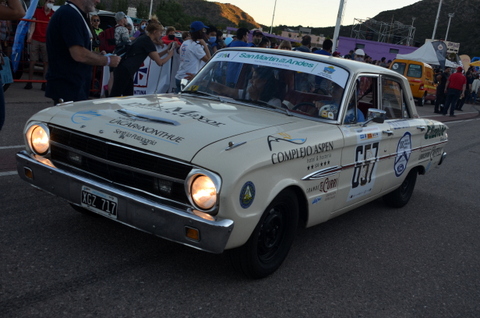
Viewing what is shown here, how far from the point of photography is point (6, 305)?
9.36 ft

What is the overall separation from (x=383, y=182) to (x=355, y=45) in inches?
1922

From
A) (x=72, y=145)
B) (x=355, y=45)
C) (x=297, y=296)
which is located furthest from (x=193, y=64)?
(x=355, y=45)

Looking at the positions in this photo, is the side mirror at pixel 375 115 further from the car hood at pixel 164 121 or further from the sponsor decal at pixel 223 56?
the sponsor decal at pixel 223 56

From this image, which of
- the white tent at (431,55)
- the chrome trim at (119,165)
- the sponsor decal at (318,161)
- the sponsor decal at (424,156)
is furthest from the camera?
the white tent at (431,55)

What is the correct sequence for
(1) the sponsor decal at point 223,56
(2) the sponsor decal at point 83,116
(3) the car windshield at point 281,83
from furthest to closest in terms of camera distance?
(1) the sponsor decal at point 223,56
(3) the car windshield at point 281,83
(2) the sponsor decal at point 83,116

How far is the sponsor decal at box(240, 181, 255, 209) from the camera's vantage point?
311 cm

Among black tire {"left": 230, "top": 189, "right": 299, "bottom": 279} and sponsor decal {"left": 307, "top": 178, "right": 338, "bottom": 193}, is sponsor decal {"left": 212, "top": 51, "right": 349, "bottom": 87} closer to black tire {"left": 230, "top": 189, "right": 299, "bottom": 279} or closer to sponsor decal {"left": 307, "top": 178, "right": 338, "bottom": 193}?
sponsor decal {"left": 307, "top": 178, "right": 338, "bottom": 193}

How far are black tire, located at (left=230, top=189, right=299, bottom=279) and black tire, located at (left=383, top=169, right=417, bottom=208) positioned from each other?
2576 mm

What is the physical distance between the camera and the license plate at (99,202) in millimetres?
3328

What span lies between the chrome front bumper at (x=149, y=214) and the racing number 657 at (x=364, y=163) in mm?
1742

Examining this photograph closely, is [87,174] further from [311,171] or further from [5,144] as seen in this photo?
[5,144]

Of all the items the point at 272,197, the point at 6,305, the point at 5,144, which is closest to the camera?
the point at 6,305

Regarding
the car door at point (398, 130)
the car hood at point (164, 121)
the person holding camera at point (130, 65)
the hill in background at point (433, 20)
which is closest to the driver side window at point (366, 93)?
the car door at point (398, 130)

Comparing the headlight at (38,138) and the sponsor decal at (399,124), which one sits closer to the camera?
the headlight at (38,138)
